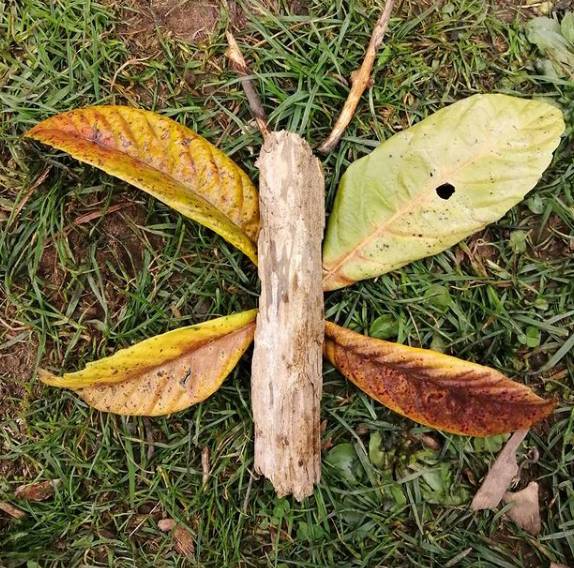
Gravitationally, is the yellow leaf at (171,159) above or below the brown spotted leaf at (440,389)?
above

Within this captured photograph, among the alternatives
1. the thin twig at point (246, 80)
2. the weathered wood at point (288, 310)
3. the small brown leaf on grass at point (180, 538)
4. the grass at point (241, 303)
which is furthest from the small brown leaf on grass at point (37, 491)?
the thin twig at point (246, 80)

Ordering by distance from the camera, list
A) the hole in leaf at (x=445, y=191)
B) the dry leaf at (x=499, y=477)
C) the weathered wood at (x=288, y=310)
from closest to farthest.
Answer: the weathered wood at (x=288, y=310) < the hole in leaf at (x=445, y=191) < the dry leaf at (x=499, y=477)

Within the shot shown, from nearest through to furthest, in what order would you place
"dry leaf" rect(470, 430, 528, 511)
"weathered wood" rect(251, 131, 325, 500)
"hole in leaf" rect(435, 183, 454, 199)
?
"weathered wood" rect(251, 131, 325, 500) → "hole in leaf" rect(435, 183, 454, 199) → "dry leaf" rect(470, 430, 528, 511)

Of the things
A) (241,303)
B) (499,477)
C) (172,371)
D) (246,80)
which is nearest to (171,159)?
(246,80)

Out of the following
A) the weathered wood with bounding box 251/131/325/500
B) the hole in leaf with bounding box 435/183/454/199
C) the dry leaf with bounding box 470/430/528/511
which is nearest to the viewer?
the weathered wood with bounding box 251/131/325/500

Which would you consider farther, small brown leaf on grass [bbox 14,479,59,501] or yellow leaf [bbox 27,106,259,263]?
small brown leaf on grass [bbox 14,479,59,501]

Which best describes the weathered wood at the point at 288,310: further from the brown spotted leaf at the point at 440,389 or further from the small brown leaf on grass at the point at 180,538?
the small brown leaf on grass at the point at 180,538

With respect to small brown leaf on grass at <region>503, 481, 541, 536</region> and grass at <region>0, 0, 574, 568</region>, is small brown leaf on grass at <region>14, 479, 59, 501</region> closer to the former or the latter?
grass at <region>0, 0, 574, 568</region>

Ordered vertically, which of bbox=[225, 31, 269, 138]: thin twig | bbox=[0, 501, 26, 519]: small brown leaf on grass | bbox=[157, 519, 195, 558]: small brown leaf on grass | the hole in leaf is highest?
bbox=[225, 31, 269, 138]: thin twig

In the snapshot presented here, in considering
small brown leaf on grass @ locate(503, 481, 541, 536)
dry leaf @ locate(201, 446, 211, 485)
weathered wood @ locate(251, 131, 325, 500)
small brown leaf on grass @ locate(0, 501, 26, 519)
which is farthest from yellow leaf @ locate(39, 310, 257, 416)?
small brown leaf on grass @ locate(503, 481, 541, 536)
